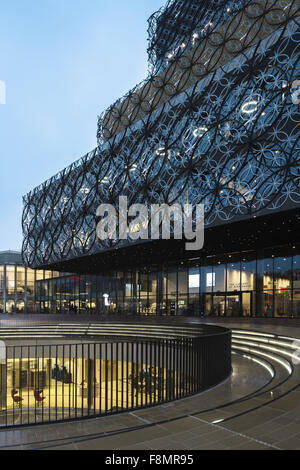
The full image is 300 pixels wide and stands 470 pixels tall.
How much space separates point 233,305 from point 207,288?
3626 millimetres

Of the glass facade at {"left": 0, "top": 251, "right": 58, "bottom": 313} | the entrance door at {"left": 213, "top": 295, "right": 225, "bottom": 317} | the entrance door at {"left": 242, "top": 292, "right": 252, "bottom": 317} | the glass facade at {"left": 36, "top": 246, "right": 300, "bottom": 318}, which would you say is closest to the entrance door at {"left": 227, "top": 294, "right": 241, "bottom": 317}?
the glass facade at {"left": 36, "top": 246, "right": 300, "bottom": 318}

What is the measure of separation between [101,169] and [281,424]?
3499cm

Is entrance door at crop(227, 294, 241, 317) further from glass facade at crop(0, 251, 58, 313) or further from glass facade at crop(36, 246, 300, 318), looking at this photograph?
glass facade at crop(0, 251, 58, 313)

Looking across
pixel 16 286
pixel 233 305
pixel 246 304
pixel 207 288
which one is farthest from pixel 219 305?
pixel 16 286

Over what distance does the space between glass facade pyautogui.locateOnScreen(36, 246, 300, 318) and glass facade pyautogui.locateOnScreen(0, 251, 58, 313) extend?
2094 centimetres

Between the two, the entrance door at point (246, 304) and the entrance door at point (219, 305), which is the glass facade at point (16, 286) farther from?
the entrance door at point (246, 304)

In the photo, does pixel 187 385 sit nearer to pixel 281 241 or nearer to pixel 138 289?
pixel 281 241

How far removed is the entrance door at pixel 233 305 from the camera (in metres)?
35.3

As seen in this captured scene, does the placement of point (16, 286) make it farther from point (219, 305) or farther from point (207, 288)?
point (219, 305)

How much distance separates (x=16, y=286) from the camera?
76.1 metres

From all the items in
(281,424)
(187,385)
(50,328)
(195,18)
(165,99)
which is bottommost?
(50,328)

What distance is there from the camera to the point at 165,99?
3272 centimetres

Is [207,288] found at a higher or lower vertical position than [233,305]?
higher
